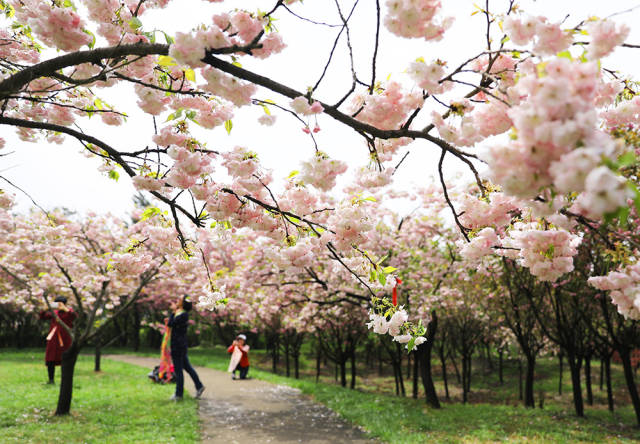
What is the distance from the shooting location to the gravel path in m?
5.89

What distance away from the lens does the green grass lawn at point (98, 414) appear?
5414 mm

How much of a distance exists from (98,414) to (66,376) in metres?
0.85

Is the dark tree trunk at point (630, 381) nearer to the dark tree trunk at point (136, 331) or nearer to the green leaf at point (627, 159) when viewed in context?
the green leaf at point (627, 159)

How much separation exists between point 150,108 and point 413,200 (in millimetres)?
9236

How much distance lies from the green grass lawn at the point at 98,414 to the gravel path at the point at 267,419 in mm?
427

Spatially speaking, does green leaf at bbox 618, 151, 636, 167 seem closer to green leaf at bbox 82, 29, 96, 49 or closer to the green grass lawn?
green leaf at bbox 82, 29, 96, 49

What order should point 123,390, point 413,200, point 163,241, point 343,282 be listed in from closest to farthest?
point 163,241 < point 123,390 < point 343,282 < point 413,200

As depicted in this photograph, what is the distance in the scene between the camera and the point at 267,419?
7082 millimetres

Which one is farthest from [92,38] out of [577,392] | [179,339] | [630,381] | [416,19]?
[577,392]

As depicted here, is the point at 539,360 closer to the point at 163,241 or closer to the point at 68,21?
the point at 163,241

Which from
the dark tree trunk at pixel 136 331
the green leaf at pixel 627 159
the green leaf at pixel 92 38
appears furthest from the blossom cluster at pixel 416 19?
the dark tree trunk at pixel 136 331

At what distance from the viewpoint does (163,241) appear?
141 inches

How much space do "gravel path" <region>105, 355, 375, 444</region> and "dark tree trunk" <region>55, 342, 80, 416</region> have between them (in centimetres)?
211

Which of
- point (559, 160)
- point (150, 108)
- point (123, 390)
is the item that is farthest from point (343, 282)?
point (559, 160)
